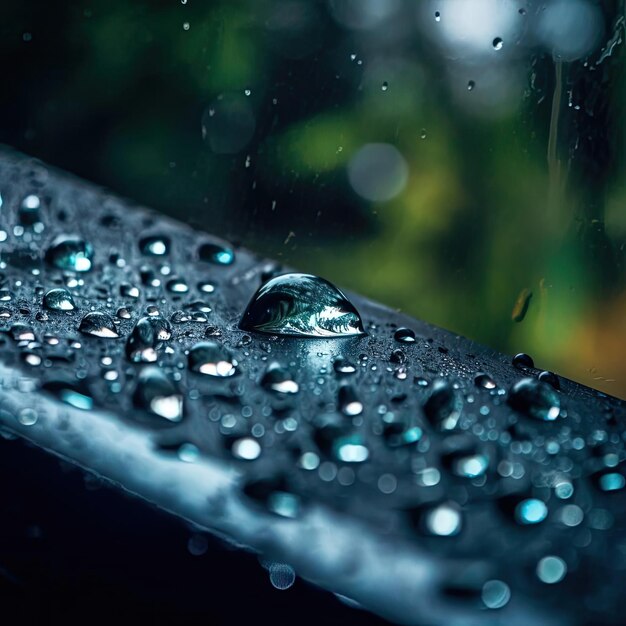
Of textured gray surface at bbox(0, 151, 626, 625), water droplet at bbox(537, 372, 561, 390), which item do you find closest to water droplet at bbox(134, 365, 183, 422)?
textured gray surface at bbox(0, 151, 626, 625)

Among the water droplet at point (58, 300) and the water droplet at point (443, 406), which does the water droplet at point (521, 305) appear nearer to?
the water droplet at point (443, 406)

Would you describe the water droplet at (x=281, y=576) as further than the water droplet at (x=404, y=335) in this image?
No

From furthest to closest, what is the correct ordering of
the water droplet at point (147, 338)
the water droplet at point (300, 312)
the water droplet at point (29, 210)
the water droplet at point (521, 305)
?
the water droplet at point (521, 305), the water droplet at point (29, 210), the water droplet at point (300, 312), the water droplet at point (147, 338)

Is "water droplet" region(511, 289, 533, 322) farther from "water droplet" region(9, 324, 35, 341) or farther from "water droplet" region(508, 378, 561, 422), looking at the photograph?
"water droplet" region(9, 324, 35, 341)

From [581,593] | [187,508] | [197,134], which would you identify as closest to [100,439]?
[187,508]

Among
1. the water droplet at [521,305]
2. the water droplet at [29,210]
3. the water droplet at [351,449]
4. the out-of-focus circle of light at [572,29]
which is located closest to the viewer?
the water droplet at [351,449]

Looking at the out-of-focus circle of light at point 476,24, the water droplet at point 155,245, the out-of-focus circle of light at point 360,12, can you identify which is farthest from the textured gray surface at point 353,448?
the out-of-focus circle of light at point 360,12
